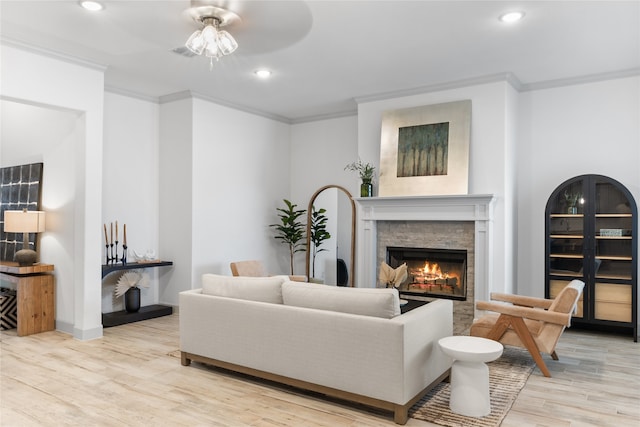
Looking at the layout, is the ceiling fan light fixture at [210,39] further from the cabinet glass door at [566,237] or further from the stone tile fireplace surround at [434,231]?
the cabinet glass door at [566,237]

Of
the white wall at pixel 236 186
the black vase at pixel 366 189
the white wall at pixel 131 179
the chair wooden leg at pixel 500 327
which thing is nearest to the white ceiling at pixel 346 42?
the white wall at pixel 131 179

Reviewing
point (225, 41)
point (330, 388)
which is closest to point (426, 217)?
point (330, 388)

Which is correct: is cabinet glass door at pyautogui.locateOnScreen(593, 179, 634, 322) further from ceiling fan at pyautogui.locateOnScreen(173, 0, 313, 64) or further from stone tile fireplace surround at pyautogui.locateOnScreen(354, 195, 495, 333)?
ceiling fan at pyautogui.locateOnScreen(173, 0, 313, 64)

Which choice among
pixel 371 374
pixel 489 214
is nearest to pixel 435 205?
pixel 489 214

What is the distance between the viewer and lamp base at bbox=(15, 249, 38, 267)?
5.09 metres

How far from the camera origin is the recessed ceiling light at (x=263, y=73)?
17.0 ft

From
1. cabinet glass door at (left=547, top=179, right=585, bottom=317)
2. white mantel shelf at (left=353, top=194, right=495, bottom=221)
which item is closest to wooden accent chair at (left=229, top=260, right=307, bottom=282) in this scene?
white mantel shelf at (left=353, top=194, right=495, bottom=221)

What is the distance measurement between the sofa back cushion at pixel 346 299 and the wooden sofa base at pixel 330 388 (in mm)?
538

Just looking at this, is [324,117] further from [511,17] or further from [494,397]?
[494,397]

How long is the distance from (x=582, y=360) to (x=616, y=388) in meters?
0.68

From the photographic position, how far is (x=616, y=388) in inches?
140

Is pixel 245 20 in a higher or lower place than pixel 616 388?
higher

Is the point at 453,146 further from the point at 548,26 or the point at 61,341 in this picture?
the point at 61,341

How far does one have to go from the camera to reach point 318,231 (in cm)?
721
